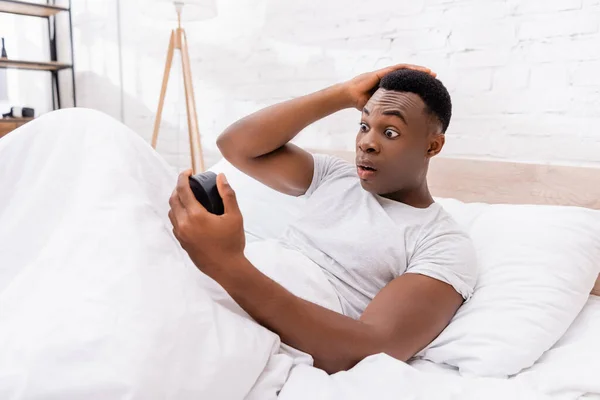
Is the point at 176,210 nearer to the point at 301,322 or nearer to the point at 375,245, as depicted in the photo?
the point at 301,322

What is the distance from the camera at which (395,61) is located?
1.87 m

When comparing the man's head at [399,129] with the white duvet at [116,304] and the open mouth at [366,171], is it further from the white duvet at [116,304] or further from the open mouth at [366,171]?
the white duvet at [116,304]

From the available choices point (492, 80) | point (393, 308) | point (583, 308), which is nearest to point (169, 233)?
point (393, 308)

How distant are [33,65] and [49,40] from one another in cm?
33

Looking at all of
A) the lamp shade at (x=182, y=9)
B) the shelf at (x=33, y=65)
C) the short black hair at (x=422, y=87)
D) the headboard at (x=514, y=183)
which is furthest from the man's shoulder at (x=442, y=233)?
the shelf at (x=33, y=65)

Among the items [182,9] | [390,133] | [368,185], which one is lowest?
[368,185]

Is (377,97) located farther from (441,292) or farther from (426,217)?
(441,292)

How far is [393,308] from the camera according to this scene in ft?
3.12

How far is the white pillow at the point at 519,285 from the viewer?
3.25ft

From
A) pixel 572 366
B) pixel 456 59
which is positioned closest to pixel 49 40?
pixel 456 59

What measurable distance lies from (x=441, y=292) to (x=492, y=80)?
89 centimetres

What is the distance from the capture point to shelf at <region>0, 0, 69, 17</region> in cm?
291

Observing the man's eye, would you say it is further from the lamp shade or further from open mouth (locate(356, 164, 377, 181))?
the lamp shade

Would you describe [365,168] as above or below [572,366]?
above
